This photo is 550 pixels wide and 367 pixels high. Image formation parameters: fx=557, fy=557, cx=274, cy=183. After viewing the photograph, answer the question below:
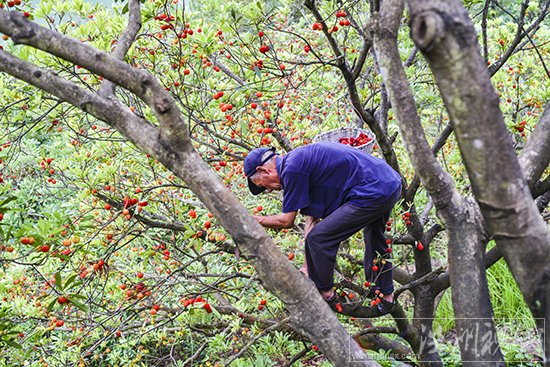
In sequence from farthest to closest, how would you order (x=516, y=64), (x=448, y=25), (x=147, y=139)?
1. (x=516, y=64)
2. (x=147, y=139)
3. (x=448, y=25)

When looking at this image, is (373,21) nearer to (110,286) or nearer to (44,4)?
(44,4)

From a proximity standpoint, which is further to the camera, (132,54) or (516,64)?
(516,64)

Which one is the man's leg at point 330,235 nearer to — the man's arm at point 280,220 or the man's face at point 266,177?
the man's arm at point 280,220

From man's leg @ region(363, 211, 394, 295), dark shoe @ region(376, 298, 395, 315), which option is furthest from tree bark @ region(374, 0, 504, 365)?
dark shoe @ region(376, 298, 395, 315)

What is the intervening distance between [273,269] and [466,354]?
2.72ft

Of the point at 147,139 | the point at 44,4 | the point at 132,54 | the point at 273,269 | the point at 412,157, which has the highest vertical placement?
the point at 44,4

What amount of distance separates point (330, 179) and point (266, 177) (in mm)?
432

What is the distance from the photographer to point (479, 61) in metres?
1.39

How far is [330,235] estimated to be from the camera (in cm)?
353

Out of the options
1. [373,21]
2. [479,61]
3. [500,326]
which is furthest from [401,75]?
[500,326]

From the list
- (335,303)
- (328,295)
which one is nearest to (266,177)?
(328,295)

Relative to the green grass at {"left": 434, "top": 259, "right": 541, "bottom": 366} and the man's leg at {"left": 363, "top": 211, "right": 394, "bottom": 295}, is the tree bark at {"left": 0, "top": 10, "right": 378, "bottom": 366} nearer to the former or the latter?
the man's leg at {"left": 363, "top": 211, "right": 394, "bottom": 295}

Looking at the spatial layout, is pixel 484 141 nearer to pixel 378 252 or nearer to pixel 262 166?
pixel 262 166

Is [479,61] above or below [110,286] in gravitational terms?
below
